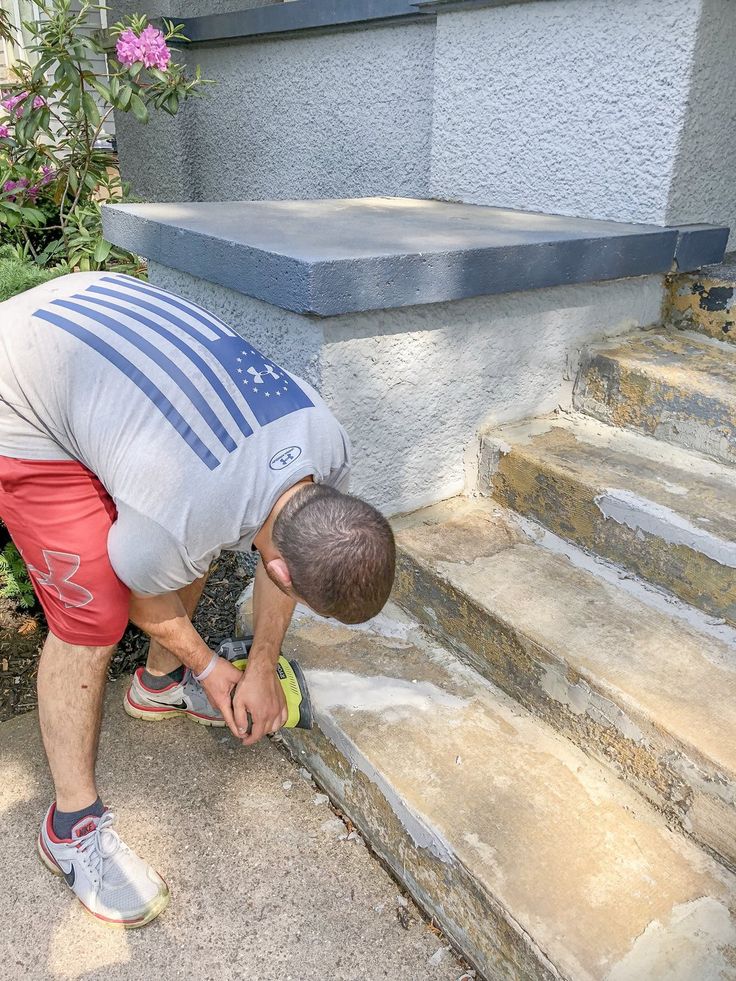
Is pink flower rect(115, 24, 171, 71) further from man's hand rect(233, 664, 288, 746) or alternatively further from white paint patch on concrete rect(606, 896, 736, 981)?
white paint patch on concrete rect(606, 896, 736, 981)

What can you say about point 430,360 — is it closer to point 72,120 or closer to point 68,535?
point 68,535

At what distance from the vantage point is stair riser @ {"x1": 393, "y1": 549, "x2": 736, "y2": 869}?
1504mm

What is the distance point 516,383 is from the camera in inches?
96.0

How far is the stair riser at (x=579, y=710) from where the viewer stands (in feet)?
4.93

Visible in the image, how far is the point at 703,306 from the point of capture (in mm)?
2600

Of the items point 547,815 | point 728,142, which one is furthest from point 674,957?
point 728,142

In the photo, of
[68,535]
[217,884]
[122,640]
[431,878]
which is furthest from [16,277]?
[431,878]

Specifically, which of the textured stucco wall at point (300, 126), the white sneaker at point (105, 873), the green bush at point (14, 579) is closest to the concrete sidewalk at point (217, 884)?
the white sneaker at point (105, 873)

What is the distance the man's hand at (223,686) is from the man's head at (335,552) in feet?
1.36

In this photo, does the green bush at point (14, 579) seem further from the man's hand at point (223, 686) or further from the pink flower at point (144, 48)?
the pink flower at point (144, 48)

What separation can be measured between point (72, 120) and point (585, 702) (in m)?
4.12

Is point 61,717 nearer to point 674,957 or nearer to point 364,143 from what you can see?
point 674,957

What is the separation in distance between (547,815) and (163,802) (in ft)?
2.91

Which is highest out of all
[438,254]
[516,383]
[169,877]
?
[438,254]
